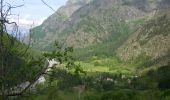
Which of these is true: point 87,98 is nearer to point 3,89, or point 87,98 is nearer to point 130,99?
point 130,99

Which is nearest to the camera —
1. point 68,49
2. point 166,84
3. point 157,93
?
point 68,49

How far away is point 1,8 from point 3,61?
1.89m

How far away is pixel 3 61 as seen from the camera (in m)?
14.1

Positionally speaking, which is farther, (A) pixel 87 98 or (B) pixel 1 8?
(A) pixel 87 98

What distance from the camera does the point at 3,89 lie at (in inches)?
536

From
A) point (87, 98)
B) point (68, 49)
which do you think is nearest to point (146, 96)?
point (87, 98)

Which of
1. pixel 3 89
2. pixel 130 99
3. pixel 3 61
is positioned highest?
pixel 3 61

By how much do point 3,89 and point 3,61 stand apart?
1055 millimetres

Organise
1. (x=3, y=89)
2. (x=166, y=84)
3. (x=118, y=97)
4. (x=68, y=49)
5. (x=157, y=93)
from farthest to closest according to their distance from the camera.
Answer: (x=166, y=84) < (x=118, y=97) < (x=157, y=93) < (x=68, y=49) < (x=3, y=89)

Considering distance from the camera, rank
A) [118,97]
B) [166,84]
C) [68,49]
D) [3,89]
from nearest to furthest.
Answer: [3,89]
[68,49]
[118,97]
[166,84]

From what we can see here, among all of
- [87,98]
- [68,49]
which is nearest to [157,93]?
[87,98]

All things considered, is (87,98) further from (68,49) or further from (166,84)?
Result: (68,49)

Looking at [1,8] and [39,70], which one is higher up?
[1,8]

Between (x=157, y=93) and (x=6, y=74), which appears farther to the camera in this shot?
(x=157, y=93)
